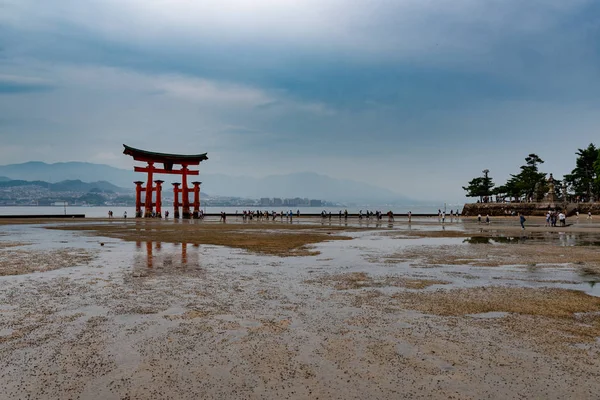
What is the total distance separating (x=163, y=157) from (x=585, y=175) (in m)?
77.5

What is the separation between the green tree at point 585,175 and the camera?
247 feet

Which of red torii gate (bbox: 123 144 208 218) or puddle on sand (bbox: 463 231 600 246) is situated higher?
red torii gate (bbox: 123 144 208 218)

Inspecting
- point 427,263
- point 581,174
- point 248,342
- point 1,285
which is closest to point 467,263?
point 427,263

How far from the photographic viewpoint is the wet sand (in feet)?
15.5

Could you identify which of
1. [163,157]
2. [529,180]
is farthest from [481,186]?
[163,157]

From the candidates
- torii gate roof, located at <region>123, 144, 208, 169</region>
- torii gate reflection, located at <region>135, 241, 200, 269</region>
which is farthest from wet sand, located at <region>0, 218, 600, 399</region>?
torii gate roof, located at <region>123, 144, 208, 169</region>

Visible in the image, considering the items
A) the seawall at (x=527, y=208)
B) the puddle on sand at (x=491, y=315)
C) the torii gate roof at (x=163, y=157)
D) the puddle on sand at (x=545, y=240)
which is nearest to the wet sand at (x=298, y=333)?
the puddle on sand at (x=491, y=315)

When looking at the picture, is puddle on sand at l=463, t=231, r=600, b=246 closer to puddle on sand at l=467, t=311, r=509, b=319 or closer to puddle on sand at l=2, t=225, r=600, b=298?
puddle on sand at l=2, t=225, r=600, b=298

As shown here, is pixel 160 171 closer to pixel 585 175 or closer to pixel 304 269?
pixel 304 269

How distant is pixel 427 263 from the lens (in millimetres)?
15195

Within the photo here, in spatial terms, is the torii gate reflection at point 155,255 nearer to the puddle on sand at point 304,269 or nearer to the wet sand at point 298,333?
the puddle on sand at point 304,269

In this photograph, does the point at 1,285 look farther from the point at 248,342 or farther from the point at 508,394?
the point at 508,394

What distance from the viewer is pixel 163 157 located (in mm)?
64062

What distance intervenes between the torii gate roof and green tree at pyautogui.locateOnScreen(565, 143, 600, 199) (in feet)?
230
